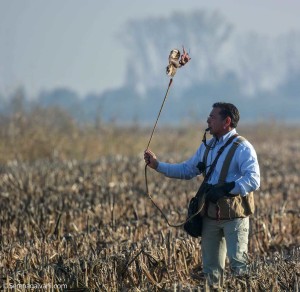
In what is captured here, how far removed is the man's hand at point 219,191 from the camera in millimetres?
7414

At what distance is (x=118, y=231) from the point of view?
995 centimetres

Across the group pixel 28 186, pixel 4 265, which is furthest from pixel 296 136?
pixel 4 265

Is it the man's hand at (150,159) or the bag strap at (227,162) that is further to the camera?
the man's hand at (150,159)

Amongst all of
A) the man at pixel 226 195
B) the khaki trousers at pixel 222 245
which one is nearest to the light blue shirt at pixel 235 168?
the man at pixel 226 195

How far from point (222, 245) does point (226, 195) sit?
61 centimetres

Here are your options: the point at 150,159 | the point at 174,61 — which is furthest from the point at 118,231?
the point at 174,61

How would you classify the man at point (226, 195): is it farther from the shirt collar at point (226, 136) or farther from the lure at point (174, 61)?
the lure at point (174, 61)

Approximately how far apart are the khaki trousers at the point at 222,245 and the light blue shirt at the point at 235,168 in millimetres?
354

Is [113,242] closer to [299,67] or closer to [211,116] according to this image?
[211,116]

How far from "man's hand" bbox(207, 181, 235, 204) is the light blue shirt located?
0.04m

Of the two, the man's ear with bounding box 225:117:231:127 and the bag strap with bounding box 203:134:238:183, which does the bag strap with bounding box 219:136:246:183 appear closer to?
the bag strap with bounding box 203:134:238:183

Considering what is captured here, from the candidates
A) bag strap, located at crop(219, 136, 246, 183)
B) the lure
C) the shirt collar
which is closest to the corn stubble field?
bag strap, located at crop(219, 136, 246, 183)

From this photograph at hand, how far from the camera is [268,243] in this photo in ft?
32.6

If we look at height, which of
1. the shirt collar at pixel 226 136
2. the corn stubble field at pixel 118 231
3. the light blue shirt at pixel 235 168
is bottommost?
the corn stubble field at pixel 118 231
